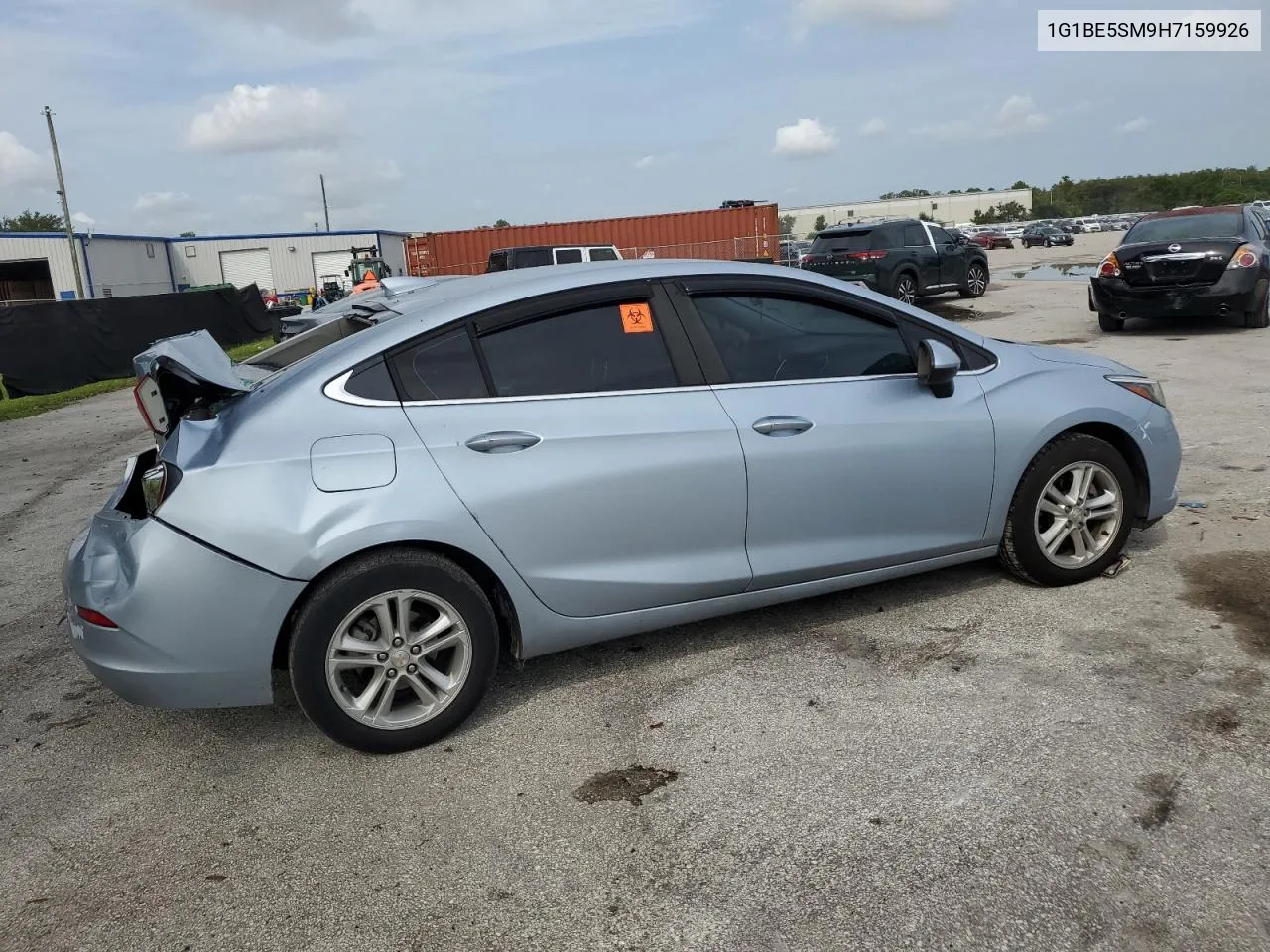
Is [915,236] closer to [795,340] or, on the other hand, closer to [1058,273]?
[1058,273]

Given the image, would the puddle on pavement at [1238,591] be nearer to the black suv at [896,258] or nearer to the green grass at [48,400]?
the black suv at [896,258]

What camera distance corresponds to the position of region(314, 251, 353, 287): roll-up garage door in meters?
57.4

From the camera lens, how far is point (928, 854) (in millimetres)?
2670

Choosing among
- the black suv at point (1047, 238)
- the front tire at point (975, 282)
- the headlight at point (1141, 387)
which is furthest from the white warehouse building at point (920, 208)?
the headlight at point (1141, 387)

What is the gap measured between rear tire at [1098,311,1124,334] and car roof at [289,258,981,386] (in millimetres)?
9716

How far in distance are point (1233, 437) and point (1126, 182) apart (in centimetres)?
14118

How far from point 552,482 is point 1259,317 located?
12128mm

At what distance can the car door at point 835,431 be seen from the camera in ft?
12.4

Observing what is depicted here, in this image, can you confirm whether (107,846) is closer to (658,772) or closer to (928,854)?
(658,772)

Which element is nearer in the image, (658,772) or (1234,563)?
(658,772)

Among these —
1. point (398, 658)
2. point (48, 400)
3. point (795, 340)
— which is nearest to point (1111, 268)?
point (795, 340)

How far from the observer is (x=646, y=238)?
34344 mm

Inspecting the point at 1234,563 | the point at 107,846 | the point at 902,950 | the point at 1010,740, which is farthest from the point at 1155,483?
the point at 107,846

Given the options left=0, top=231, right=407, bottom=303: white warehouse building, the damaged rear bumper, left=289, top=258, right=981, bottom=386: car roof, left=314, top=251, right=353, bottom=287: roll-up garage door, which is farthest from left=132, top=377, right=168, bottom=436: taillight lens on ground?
left=314, top=251, right=353, bottom=287: roll-up garage door
